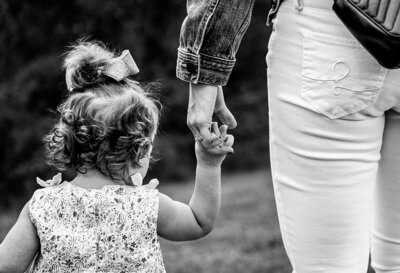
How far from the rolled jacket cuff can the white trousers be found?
5.5 inches

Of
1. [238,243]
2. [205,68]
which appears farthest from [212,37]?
[238,243]

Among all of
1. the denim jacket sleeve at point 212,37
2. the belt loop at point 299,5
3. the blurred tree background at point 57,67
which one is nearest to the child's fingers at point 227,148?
the denim jacket sleeve at point 212,37

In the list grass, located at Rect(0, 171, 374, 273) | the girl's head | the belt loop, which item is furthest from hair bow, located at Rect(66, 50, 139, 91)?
grass, located at Rect(0, 171, 374, 273)

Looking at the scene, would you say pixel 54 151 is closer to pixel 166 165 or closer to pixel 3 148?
pixel 3 148

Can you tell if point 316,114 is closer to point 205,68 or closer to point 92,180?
point 205,68

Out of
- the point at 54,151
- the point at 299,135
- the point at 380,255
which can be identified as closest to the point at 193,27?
the point at 299,135

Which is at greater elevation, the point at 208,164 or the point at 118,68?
the point at 118,68

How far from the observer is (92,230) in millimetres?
2467

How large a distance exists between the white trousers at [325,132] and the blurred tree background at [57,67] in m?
5.05

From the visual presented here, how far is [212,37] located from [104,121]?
0.43 metres

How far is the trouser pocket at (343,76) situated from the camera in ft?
7.23

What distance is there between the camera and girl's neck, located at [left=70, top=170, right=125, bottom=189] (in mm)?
2531

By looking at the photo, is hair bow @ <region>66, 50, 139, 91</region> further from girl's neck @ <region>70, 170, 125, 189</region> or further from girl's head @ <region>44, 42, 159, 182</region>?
girl's neck @ <region>70, 170, 125, 189</region>

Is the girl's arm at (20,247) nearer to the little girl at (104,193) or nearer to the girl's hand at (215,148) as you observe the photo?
the little girl at (104,193)
